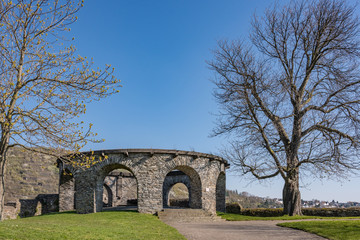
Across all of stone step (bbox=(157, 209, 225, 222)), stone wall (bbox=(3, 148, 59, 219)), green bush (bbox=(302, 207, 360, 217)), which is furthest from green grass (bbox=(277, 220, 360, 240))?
stone wall (bbox=(3, 148, 59, 219))

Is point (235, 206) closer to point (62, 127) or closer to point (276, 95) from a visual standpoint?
point (276, 95)

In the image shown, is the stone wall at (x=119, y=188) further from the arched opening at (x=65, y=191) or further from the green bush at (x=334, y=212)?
the green bush at (x=334, y=212)

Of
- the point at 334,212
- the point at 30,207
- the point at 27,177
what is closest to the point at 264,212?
the point at 334,212

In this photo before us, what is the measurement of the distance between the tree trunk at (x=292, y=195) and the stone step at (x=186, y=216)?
443cm

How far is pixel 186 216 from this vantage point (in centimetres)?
1853

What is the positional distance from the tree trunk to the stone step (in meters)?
4.43

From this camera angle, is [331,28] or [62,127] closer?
[62,127]

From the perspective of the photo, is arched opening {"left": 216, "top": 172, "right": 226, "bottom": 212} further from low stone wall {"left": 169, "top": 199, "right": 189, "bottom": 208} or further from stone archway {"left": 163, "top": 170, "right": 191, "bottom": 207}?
low stone wall {"left": 169, "top": 199, "right": 189, "bottom": 208}

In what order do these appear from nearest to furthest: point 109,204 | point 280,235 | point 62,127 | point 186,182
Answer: point 62,127 → point 280,235 → point 186,182 → point 109,204

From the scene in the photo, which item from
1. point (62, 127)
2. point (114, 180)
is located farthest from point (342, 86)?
point (114, 180)

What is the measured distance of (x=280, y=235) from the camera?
39.3 feet

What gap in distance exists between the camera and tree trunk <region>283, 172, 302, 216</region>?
2017cm

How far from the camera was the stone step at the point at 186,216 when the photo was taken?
704 inches

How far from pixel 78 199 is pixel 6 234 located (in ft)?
37.6
